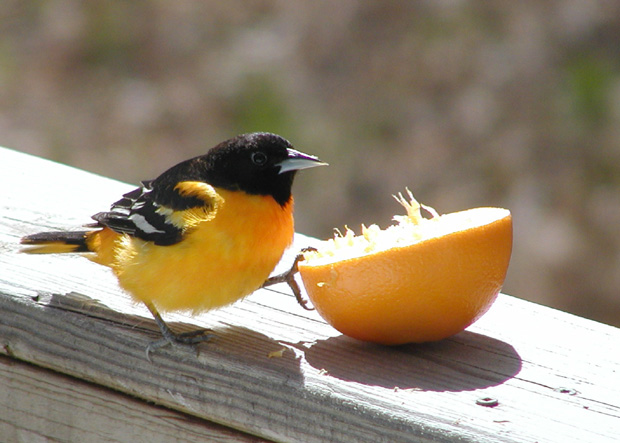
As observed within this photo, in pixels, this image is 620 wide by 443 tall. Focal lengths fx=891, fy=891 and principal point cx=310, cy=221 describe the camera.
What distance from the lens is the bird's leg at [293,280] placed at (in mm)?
2549

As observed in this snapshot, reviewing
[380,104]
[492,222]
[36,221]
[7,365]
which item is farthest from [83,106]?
[492,222]

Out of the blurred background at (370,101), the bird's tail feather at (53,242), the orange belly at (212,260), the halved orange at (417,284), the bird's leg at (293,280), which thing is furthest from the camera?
the blurred background at (370,101)

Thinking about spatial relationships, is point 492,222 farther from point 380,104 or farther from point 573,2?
point 573,2

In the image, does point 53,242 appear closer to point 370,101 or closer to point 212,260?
point 212,260

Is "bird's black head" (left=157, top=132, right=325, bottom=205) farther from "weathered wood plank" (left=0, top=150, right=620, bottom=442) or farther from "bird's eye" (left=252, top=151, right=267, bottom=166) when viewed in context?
"weathered wood plank" (left=0, top=150, right=620, bottom=442)

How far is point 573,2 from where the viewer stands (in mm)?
7590

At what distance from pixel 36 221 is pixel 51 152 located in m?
4.29

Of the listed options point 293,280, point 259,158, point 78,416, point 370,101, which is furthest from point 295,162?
point 370,101

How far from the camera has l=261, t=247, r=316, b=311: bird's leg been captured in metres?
2.55

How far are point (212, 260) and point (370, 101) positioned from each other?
5.02 metres

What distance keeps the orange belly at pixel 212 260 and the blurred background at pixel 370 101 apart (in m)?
3.75

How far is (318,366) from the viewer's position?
6.95 ft

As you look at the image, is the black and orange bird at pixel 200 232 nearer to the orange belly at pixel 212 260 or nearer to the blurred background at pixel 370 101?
the orange belly at pixel 212 260

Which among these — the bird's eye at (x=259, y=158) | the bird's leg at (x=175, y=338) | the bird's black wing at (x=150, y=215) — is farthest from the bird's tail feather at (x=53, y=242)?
the bird's eye at (x=259, y=158)
